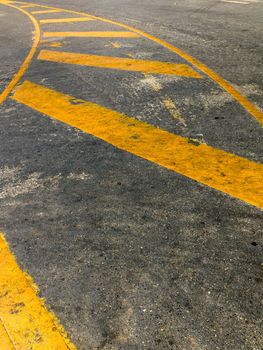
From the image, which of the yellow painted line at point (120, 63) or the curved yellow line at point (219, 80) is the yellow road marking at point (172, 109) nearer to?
the curved yellow line at point (219, 80)

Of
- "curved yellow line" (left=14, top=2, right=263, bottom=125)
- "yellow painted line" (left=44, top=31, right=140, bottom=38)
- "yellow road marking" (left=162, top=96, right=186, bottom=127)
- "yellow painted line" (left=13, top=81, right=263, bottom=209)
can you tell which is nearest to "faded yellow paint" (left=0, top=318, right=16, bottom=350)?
"yellow painted line" (left=13, top=81, right=263, bottom=209)

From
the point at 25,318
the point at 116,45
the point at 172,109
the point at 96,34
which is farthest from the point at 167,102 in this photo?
the point at 96,34

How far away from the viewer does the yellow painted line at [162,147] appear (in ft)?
12.5

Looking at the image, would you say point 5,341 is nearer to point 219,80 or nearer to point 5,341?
point 5,341

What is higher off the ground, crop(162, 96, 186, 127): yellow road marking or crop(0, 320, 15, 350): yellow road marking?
crop(162, 96, 186, 127): yellow road marking

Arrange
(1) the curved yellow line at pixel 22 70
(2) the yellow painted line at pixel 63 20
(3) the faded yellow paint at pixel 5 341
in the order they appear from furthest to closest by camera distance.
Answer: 1. (2) the yellow painted line at pixel 63 20
2. (1) the curved yellow line at pixel 22 70
3. (3) the faded yellow paint at pixel 5 341

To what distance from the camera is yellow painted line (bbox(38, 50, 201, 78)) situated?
6.91 m

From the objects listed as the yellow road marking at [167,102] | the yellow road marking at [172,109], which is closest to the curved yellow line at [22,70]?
the yellow road marking at [167,102]

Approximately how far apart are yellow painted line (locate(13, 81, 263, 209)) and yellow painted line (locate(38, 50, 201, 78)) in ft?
5.31

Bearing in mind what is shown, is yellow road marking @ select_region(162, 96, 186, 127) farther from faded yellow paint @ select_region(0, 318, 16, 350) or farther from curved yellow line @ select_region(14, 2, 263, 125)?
faded yellow paint @ select_region(0, 318, 16, 350)

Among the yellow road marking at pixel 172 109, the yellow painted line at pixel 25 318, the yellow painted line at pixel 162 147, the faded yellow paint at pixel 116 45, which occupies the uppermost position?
the faded yellow paint at pixel 116 45

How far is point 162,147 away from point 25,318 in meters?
2.48

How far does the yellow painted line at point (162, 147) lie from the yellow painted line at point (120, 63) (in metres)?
1.62

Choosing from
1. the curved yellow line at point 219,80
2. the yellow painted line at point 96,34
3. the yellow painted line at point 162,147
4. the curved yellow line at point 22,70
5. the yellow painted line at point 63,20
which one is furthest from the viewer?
the yellow painted line at point 63,20
